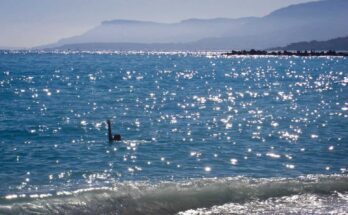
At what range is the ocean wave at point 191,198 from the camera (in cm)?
1689

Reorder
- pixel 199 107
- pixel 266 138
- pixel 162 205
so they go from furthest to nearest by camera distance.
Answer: pixel 199 107
pixel 266 138
pixel 162 205

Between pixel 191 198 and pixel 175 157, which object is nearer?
pixel 191 198

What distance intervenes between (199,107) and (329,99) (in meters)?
14.4

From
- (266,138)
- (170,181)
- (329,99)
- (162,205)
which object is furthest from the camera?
(329,99)

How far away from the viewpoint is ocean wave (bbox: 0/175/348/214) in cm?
1689

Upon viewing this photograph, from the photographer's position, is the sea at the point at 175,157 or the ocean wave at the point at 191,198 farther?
the sea at the point at 175,157

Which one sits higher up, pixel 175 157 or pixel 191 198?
pixel 191 198

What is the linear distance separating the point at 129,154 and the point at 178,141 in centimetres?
398

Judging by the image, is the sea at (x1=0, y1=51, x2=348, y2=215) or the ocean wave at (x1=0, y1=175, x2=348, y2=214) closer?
the ocean wave at (x1=0, y1=175, x2=348, y2=214)

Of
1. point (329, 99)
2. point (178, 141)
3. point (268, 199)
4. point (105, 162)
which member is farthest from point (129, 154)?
point (329, 99)

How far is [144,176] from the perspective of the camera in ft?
71.5

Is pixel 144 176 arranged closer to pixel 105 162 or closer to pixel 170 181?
pixel 170 181

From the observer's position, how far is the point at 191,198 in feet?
58.5

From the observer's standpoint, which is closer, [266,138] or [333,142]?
[333,142]
